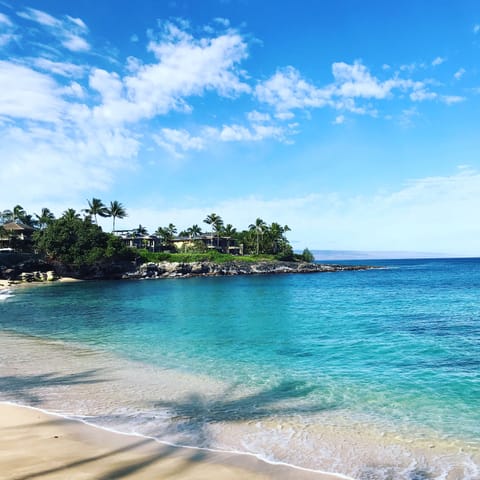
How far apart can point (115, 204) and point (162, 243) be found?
24.7 meters

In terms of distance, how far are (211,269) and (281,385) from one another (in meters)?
87.0

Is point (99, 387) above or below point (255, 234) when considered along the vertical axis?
below

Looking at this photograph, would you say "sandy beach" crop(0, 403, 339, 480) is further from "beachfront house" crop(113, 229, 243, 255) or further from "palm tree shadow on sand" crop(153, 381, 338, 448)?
"beachfront house" crop(113, 229, 243, 255)

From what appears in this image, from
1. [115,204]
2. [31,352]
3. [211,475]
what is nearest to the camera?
[211,475]

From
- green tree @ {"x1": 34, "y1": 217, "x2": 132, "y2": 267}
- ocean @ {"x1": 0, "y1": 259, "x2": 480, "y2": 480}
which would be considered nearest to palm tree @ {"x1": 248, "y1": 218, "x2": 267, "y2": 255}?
green tree @ {"x1": 34, "y1": 217, "x2": 132, "y2": 267}

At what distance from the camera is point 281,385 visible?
525 inches

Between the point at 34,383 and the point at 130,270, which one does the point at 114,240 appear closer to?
the point at 130,270

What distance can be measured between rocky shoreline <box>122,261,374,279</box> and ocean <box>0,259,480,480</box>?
63772mm

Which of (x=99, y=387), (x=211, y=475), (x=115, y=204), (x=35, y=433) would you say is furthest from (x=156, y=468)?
(x=115, y=204)

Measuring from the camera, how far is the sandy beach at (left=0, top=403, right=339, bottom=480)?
7250 mm

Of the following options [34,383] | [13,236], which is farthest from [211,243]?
[34,383]

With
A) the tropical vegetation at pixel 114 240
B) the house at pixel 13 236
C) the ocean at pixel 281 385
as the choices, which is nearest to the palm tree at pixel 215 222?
the tropical vegetation at pixel 114 240

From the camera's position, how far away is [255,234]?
12862 cm

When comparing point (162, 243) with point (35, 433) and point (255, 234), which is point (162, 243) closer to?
point (255, 234)
